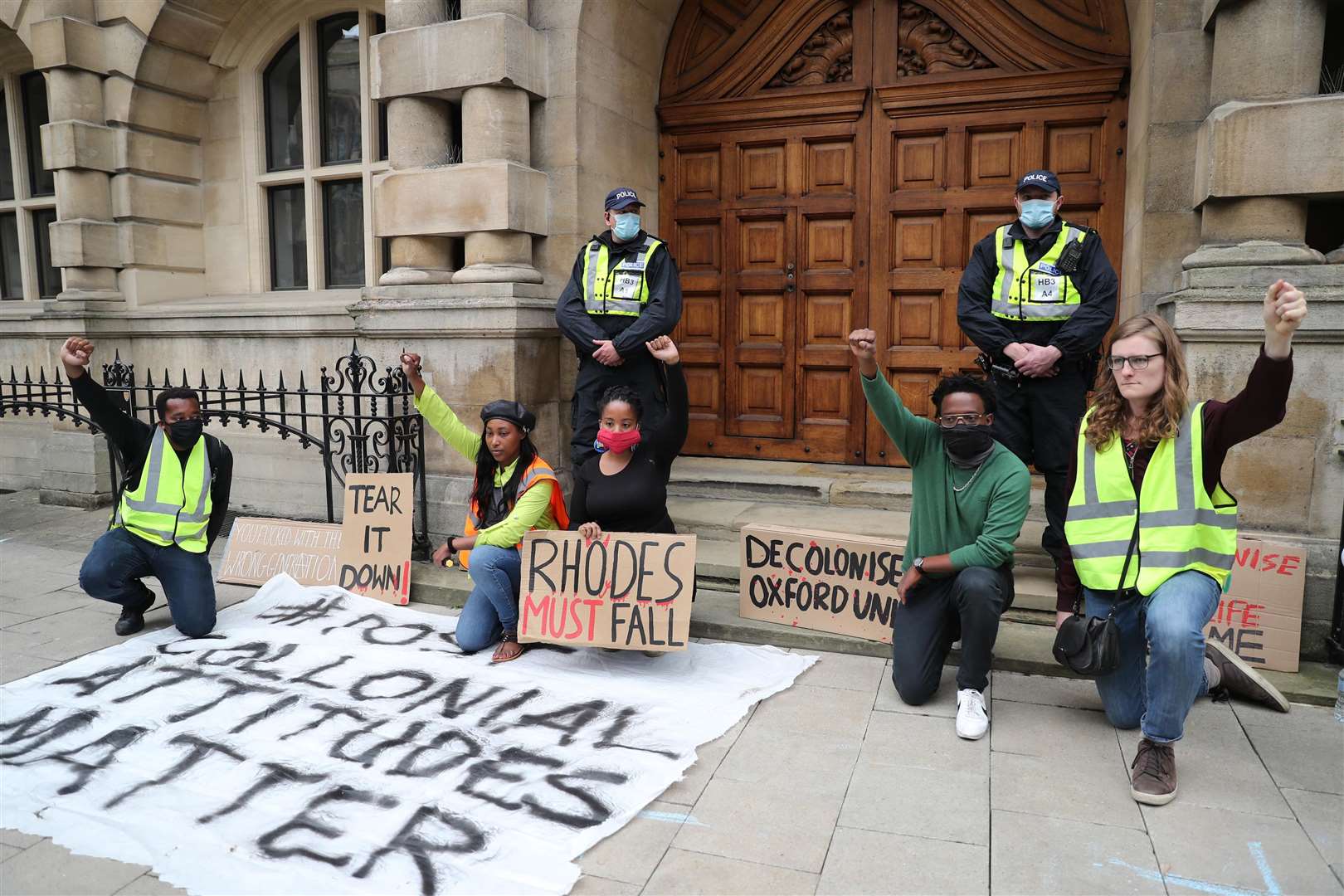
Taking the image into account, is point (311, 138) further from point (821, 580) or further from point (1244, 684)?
point (1244, 684)

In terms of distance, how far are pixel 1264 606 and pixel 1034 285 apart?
6.14 ft

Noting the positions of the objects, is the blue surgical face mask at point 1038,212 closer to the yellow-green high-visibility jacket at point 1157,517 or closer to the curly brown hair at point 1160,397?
the curly brown hair at point 1160,397

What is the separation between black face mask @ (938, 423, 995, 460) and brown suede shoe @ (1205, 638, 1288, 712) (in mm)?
1275

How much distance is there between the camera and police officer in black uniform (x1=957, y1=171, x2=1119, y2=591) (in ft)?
16.0

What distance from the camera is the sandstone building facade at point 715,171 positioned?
17.9 feet

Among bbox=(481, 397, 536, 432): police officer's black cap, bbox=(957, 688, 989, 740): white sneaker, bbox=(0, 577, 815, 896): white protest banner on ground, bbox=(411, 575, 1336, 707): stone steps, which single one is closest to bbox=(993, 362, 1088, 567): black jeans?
bbox=(411, 575, 1336, 707): stone steps

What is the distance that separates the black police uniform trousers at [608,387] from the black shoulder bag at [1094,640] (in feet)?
8.88

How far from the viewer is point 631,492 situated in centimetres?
488

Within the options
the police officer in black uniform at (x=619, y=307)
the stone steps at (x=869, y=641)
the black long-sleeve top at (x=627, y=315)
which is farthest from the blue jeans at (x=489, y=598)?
the black long-sleeve top at (x=627, y=315)

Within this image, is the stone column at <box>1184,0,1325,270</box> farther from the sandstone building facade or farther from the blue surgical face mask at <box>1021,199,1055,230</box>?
the blue surgical face mask at <box>1021,199,1055,230</box>

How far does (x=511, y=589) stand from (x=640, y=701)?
3.47ft

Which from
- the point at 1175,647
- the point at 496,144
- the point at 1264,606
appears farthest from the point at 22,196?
the point at 1264,606

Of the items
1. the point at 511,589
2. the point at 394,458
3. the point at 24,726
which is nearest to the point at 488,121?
the point at 394,458

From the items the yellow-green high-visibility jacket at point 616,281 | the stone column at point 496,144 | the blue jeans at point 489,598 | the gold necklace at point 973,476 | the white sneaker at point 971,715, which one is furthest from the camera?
the stone column at point 496,144
